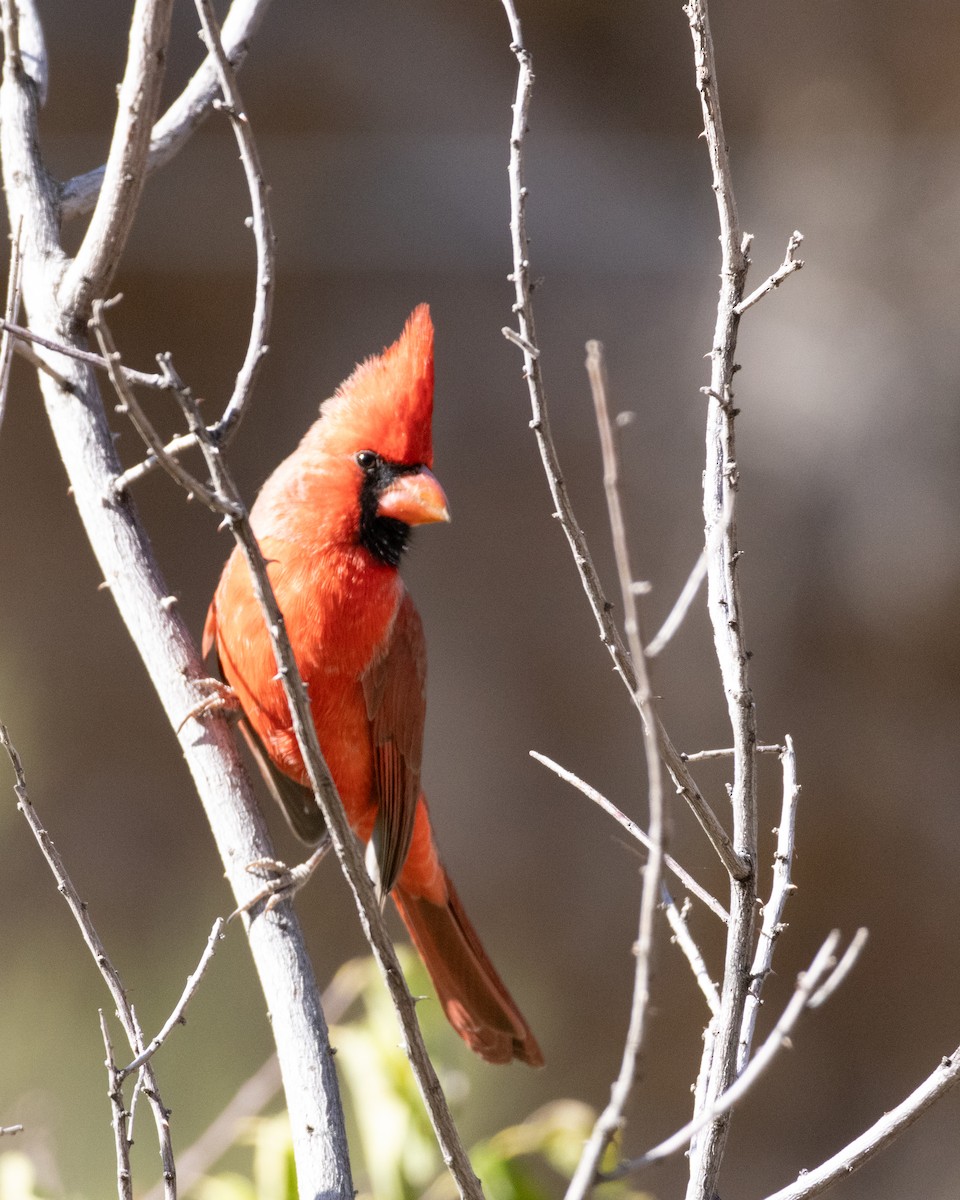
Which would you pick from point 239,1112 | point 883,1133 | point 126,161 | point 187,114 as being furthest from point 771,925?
point 239,1112

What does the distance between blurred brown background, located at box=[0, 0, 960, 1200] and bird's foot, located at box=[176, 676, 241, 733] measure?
1998 millimetres

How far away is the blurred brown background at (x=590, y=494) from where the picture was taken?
3.73 metres

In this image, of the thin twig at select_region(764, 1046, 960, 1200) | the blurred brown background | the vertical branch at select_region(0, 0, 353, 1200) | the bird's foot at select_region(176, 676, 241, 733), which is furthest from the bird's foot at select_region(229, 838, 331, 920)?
the blurred brown background

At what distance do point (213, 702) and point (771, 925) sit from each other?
808 millimetres

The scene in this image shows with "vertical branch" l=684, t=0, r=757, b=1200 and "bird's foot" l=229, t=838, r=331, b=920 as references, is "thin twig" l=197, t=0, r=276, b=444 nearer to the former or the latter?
"vertical branch" l=684, t=0, r=757, b=1200

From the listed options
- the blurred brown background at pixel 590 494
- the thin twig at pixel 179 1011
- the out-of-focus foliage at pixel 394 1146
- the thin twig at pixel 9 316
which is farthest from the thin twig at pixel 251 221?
the blurred brown background at pixel 590 494

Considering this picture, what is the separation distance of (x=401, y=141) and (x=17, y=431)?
1359 millimetres

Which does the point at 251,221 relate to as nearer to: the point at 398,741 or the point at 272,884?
the point at 272,884

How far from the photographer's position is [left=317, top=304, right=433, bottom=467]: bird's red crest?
185cm

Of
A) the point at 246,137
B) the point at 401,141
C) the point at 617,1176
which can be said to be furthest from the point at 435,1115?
the point at 401,141

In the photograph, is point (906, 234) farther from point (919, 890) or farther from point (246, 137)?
point (246, 137)

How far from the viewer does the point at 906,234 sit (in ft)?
12.4

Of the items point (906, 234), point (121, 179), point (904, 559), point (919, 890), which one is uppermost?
point (906, 234)

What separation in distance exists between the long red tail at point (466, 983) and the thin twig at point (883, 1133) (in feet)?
3.91
